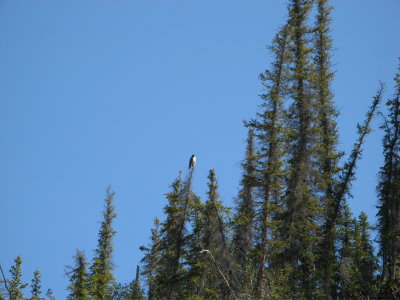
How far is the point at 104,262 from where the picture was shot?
50.3 meters

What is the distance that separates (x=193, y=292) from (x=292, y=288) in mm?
4709

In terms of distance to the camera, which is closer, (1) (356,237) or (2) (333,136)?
(1) (356,237)

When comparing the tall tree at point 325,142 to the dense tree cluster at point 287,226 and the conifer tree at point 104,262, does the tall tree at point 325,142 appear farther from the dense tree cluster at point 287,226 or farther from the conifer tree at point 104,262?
the conifer tree at point 104,262

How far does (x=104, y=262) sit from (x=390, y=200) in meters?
22.0

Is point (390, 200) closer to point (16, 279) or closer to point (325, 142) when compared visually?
point (325, 142)

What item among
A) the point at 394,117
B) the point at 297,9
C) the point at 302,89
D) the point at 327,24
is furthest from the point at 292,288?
the point at 327,24

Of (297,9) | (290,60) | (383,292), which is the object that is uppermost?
(297,9)

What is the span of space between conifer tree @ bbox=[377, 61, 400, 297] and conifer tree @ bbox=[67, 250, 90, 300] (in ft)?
63.6

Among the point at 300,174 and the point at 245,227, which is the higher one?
the point at 300,174

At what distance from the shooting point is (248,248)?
39.0 meters

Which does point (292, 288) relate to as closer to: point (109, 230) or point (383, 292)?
point (383, 292)

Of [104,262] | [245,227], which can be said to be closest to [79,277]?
[104,262]

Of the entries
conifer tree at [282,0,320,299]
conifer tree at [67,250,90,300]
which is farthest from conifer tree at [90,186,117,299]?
conifer tree at [282,0,320,299]

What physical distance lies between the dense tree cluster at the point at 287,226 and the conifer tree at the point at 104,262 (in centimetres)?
183
